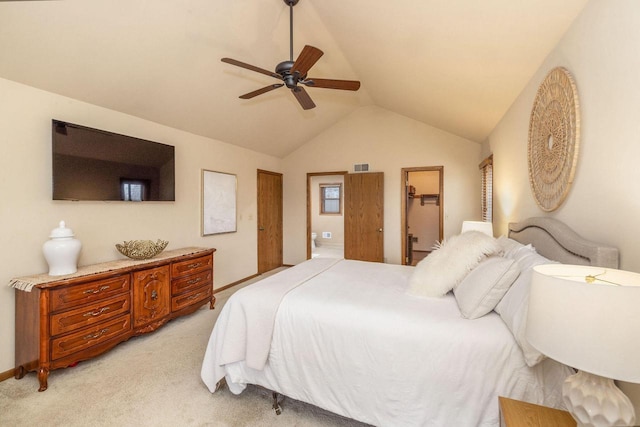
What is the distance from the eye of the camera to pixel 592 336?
0.74 meters

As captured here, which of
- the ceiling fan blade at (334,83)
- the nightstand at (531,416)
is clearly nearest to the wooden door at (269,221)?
the ceiling fan blade at (334,83)

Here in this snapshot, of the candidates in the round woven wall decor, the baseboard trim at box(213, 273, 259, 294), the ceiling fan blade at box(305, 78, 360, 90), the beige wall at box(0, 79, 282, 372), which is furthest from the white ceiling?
the baseboard trim at box(213, 273, 259, 294)

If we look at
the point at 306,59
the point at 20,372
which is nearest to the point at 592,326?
the point at 306,59

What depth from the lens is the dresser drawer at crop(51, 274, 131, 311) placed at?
6.93 ft

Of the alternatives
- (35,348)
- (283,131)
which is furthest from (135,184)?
(283,131)

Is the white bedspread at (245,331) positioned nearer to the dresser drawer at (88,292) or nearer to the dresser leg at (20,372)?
the dresser drawer at (88,292)

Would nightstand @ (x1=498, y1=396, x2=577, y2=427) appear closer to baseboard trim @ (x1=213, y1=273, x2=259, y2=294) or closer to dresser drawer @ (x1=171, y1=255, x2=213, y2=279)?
dresser drawer @ (x1=171, y1=255, x2=213, y2=279)

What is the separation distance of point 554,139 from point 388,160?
3.42 metres

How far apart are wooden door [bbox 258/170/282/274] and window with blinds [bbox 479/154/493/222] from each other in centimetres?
370

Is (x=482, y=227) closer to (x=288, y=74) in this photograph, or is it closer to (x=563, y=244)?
(x=563, y=244)

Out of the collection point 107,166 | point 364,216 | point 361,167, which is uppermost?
point 361,167

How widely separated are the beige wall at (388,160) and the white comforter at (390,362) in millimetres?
3272

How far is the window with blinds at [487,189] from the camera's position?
3760 mm

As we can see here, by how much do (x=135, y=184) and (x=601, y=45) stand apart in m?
3.77
